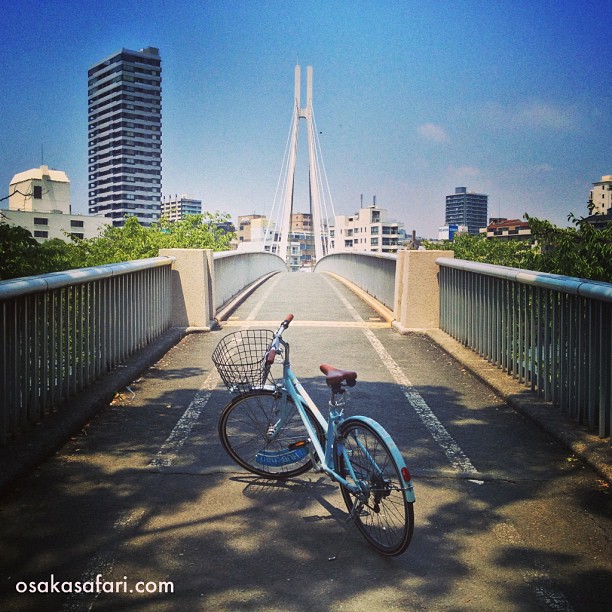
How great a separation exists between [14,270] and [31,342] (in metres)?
1.93

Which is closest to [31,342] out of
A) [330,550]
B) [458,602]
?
[330,550]

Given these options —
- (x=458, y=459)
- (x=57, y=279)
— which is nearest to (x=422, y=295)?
(x=458, y=459)

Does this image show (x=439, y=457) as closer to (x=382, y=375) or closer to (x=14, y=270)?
(x=382, y=375)

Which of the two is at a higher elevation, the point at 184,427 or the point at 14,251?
the point at 14,251

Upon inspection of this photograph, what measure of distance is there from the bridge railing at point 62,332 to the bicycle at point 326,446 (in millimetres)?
1656

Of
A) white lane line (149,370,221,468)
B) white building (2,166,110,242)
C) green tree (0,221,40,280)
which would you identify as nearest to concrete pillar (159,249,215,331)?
white lane line (149,370,221,468)

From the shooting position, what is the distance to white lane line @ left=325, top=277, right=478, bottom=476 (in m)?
5.49

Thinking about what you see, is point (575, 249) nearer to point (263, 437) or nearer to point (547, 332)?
point (547, 332)

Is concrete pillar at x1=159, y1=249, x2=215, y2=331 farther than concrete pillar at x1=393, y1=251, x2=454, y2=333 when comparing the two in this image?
No

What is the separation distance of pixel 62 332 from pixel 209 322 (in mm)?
5665

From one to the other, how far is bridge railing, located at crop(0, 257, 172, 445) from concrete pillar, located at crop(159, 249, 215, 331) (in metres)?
1.73

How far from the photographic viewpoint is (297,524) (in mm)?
4355

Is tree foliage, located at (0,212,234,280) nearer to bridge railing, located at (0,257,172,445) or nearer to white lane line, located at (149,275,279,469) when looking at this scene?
bridge railing, located at (0,257,172,445)

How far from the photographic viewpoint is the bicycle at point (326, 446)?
386 cm
